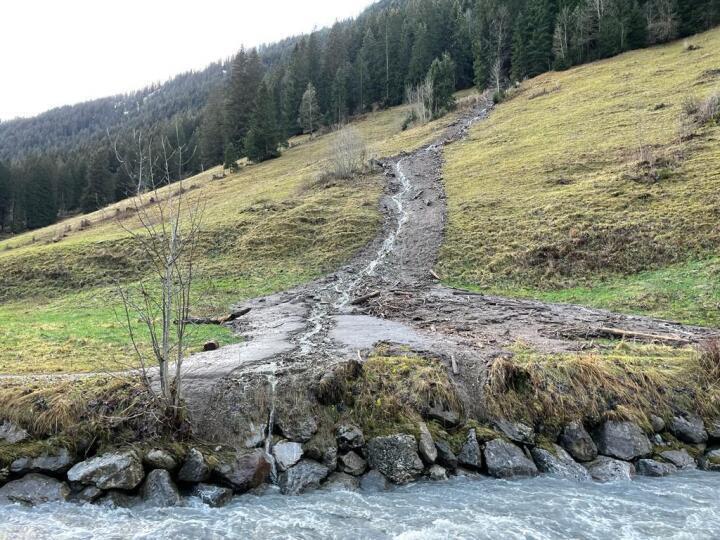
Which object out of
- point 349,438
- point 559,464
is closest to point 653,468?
point 559,464

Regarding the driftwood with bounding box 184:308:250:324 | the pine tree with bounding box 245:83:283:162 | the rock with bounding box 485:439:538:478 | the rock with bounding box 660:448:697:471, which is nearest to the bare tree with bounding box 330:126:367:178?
the pine tree with bounding box 245:83:283:162

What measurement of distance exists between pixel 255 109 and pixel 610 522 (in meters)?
67.6

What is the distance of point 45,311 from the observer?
23.7 meters

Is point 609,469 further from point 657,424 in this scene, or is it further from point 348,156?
point 348,156

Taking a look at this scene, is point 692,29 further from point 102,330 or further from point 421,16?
point 102,330

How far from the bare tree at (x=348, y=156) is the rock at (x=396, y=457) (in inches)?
1508

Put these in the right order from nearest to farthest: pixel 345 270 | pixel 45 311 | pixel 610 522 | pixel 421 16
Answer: pixel 610 522 → pixel 45 311 → pixel 345 270 → pixel 421 16

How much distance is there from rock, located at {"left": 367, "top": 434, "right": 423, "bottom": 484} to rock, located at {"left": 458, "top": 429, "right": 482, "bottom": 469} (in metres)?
0.89

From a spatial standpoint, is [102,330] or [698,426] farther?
[102,330]

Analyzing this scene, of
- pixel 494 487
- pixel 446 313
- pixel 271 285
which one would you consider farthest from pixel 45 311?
pixel 494 487

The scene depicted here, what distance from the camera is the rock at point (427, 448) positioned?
8.82 m

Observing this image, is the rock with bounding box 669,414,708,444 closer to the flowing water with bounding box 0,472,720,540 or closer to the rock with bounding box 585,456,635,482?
the flowing water with bounding box 0,472,720,540

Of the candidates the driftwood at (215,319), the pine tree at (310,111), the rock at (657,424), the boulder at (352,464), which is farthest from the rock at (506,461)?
the pine tree at (310,111)

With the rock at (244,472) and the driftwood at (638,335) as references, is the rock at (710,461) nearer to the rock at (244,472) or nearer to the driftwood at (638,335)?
the driftwood at (638,335)
